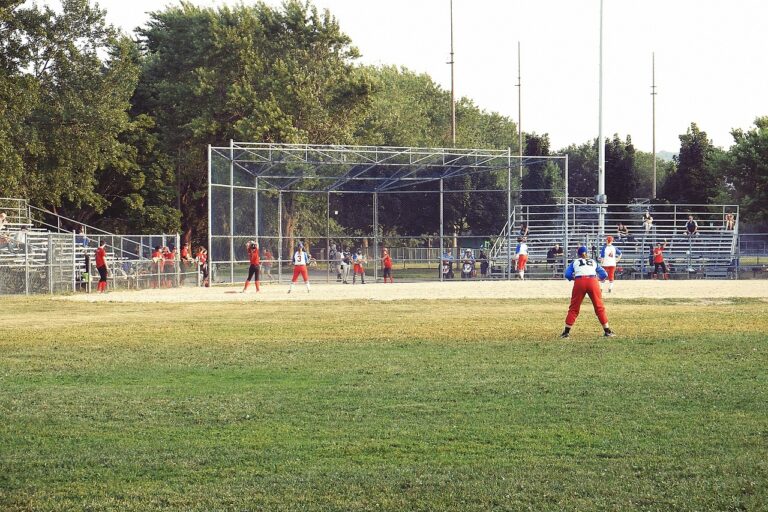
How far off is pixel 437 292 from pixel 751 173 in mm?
34034

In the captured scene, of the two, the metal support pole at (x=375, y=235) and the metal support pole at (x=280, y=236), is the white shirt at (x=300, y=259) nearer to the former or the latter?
the metal support pole at (x=280, y=236)

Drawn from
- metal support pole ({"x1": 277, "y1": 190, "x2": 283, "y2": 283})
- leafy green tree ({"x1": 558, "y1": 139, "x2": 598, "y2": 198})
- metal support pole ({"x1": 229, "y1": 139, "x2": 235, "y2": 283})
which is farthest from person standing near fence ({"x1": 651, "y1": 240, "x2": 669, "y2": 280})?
leafy green tree ({"x1": 558, "y1": 139, "x2": 598, "y2": 198})

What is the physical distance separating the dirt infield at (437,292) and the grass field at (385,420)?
11.2 meters

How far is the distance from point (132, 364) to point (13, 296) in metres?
18.4

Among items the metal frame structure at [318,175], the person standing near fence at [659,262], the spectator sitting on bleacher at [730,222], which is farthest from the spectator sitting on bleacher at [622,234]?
the metal frame structure at [318,175]

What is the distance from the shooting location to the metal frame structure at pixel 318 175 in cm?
3753

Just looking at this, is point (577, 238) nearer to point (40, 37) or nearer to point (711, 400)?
point (40, 37)

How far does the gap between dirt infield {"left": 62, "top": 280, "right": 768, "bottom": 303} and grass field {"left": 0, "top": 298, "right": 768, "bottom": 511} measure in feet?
36.7

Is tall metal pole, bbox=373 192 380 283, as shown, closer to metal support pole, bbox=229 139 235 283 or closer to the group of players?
the group of players

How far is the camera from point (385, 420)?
10.5 m

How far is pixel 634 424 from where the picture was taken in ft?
33.5

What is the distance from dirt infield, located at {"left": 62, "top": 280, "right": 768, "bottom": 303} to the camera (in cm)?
3127

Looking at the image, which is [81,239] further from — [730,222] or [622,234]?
[730,222]

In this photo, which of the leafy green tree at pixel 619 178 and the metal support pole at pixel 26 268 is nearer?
the metal support pole at pixel 26 268
